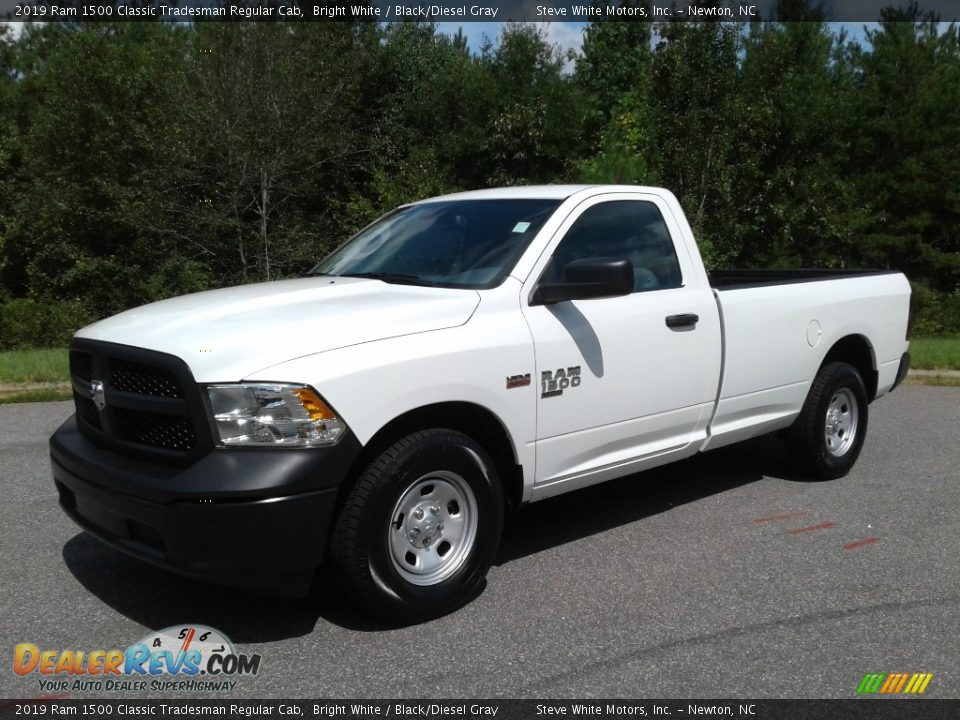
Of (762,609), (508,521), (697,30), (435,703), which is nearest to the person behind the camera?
(435,703)

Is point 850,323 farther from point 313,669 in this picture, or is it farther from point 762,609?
point 313,669

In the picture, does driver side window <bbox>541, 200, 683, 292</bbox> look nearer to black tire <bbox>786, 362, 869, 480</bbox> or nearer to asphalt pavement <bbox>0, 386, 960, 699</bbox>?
asphalt pavement <bbox>0, 386, 960, 699</bbox>

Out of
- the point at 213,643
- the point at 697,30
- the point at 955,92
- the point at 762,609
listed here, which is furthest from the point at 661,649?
the point at 955,92

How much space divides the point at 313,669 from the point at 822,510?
11.8 feet

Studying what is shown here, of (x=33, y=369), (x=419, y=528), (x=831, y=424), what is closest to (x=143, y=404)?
(x=419, y=528)

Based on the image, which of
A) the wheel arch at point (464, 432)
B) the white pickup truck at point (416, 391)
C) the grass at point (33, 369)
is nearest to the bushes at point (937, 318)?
the grass at point (33, 369)

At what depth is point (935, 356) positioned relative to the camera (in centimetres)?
1349

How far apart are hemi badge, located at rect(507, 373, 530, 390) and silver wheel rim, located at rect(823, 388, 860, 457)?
310 cm

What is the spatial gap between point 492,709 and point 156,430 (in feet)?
5.85

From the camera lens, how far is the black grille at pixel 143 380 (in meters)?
3.95

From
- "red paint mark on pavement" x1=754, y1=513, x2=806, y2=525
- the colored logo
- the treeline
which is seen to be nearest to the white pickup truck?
"red paint mark on pavement" x1=754, y1=513, x2=806, y2=525

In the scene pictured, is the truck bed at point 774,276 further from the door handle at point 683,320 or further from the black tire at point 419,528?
the black tire at point 419,528

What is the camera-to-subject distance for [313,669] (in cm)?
385

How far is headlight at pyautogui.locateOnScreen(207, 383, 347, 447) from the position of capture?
12.5 feet
